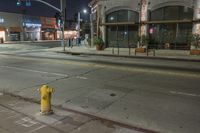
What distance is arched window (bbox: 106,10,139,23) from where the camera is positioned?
1123 inches

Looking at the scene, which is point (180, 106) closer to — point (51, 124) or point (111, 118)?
point (111, 118)

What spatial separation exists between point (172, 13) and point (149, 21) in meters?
2.73

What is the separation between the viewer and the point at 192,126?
5.19 meters

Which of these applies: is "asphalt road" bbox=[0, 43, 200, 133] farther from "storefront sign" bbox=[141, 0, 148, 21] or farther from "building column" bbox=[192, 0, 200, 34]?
"storefront sign" bbox=[141, 0, 148, 21]

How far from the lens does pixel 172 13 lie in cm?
2583

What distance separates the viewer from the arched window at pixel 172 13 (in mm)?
24809

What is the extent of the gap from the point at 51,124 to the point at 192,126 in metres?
3.22

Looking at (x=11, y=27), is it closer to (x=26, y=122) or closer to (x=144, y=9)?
(x=144, y=9)

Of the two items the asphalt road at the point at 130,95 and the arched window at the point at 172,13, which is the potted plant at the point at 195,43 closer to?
the arched window at the point at 172,13

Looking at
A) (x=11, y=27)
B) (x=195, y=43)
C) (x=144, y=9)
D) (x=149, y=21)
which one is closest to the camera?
(x=195, y=43)

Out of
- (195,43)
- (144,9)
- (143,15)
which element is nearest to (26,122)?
(195,43)

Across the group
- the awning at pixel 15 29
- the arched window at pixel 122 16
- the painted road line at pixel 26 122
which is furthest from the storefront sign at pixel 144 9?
the awning at pixel 15 29

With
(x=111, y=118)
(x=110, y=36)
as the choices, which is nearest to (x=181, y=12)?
(x=110, y=36)

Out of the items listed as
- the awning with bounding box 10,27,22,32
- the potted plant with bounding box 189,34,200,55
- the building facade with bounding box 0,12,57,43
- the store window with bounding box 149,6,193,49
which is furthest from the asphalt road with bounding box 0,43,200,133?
the awning with bounding box 10,27,22,32
